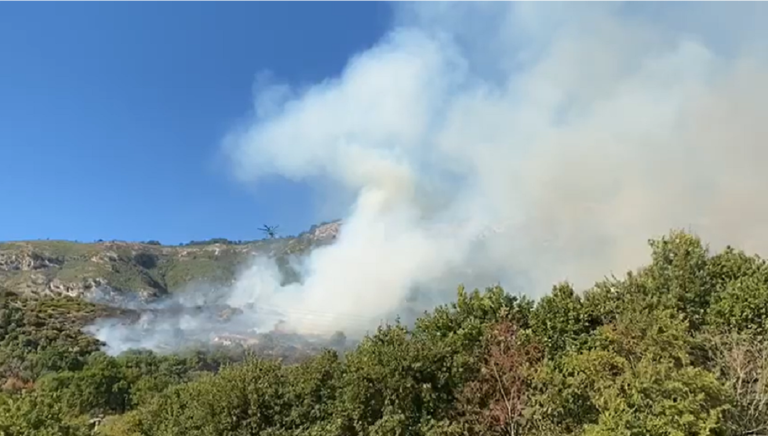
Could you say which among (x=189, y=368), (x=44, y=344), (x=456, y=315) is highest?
(x=44, y=344)

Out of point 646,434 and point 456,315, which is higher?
point 456,315

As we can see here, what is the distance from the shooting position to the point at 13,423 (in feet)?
92.4

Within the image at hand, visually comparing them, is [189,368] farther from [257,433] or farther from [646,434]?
[646,434]

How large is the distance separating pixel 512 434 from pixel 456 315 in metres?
11.6

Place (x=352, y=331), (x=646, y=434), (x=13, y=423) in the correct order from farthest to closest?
(x=352, y=331), (x=13, y=423), (x=646, y=434)

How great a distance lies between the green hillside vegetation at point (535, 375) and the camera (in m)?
25.8

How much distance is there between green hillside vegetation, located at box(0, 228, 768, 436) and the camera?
25828 mm

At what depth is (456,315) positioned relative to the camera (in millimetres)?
41406

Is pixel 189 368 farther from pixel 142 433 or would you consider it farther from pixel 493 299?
pixel 493 299

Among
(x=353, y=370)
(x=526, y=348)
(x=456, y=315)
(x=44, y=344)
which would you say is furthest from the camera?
(x=44, y=344)

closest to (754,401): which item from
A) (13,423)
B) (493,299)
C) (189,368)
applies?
(493,299)

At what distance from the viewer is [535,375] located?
107 ft

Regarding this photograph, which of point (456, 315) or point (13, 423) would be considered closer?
point (13, 423)

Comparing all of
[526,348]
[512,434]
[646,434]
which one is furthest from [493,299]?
[646,434]
